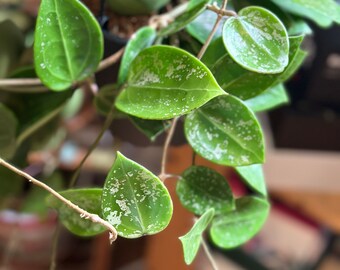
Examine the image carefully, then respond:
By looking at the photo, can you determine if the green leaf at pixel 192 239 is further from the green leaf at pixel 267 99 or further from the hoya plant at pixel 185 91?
the green leaf at pixel 267 99

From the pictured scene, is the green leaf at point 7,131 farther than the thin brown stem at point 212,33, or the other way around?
the green leaf at point 7,131

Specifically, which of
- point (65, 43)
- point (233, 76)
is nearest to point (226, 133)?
point (233, 76)

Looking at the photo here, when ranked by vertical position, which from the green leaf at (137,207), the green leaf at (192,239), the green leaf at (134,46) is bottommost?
the green leaf at (192,239)

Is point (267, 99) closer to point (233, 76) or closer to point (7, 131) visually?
point (233, 76)

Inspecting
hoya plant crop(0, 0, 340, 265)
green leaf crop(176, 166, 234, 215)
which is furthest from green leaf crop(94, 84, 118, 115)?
green leaf crop(176, 166, 234, 215)

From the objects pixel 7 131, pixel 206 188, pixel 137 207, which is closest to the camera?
pixel 137 207

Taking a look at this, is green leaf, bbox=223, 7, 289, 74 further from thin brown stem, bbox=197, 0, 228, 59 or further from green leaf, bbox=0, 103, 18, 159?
green leaf, bbox=0, 103, 18, 159

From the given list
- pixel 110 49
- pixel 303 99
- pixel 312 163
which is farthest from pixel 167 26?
pixel 312 163

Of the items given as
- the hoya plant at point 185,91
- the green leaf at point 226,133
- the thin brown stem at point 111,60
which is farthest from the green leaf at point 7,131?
the green leaf at point 226,133
